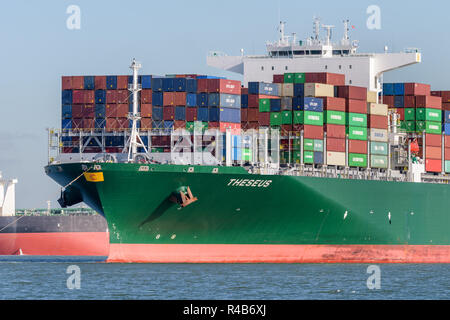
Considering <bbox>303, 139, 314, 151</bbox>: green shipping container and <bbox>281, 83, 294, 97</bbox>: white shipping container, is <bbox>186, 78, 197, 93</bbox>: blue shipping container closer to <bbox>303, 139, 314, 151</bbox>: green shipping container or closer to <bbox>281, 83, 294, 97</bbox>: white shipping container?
<bbox>281, 83, 294, 97</bbox>: white shipping container

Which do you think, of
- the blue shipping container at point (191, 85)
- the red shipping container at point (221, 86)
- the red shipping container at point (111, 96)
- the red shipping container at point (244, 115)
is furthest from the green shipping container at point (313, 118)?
the red shipping container at point (111, 96)

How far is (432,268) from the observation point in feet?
158

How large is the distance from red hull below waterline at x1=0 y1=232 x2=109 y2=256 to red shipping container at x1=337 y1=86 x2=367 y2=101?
28.9 m

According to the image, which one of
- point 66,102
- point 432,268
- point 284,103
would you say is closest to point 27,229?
point 66,102

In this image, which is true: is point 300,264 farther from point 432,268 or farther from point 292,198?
point 432,268

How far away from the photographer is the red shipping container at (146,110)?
4684cm

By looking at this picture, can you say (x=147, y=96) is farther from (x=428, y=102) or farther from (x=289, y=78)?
(x=428, y=102)

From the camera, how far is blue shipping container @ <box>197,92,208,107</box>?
4594cm

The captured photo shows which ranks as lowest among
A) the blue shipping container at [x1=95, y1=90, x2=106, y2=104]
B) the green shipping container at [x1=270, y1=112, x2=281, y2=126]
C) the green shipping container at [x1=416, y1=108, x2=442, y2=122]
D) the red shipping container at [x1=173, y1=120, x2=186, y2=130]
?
the red shipping container at [x1=173, y1=120, x2=186, y2=130]

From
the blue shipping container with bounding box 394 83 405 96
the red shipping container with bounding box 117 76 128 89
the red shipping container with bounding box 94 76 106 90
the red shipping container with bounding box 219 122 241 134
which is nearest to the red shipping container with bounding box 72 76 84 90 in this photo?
the red shipping container with bounding box 94 76 106 90

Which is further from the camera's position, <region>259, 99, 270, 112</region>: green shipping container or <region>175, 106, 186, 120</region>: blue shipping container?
<region>259, 99, 270, 112</region>: green shipping container

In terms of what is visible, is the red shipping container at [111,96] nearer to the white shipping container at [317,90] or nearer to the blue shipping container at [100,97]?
the blue shipping container at [100,97]

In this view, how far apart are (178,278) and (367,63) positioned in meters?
25.6

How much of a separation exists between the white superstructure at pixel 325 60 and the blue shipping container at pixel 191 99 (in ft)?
37.5
